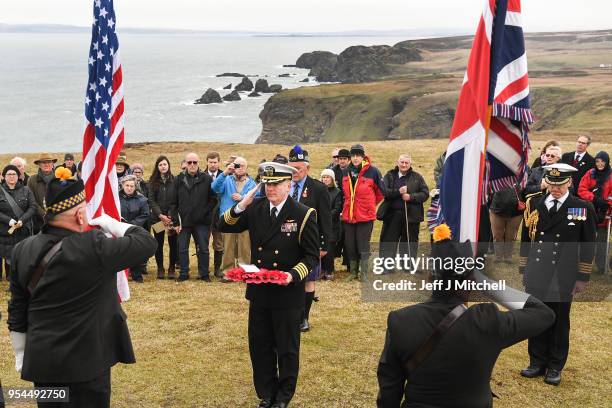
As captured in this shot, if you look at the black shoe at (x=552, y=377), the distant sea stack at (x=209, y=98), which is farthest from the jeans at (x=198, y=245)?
the distant sea stack at (x=209, y=98)

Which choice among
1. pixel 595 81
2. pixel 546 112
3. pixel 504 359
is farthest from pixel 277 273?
pixel 595 81

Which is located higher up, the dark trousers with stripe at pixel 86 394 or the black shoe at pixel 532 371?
the dark trousers with stripe at pixel 86 394

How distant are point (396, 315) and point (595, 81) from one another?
124 m

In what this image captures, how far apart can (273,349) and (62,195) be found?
3359mm

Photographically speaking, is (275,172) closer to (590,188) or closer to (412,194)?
(412,194)

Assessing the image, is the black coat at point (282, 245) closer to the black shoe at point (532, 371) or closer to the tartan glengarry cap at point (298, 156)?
the tartan glengarry cap at point (298, 156)

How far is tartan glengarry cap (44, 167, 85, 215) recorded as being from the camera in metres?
5.45

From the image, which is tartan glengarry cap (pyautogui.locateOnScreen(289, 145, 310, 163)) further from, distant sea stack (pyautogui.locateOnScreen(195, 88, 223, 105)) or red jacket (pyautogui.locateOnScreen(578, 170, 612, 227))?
distant sea stack (pyautogui.locateOnScreen(195, 88, 223, 105))

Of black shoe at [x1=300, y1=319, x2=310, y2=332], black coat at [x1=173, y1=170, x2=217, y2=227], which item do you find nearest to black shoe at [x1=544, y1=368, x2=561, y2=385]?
black shoe at [x1=300, y1=319, x2=310, y2=332]

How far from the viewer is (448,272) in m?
4.68

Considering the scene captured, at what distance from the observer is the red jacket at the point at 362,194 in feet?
45.7

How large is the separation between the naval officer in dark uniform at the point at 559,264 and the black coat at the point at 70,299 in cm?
516

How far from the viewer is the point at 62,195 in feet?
17.9

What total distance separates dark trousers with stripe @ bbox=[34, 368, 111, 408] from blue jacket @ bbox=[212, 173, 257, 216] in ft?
25.2
